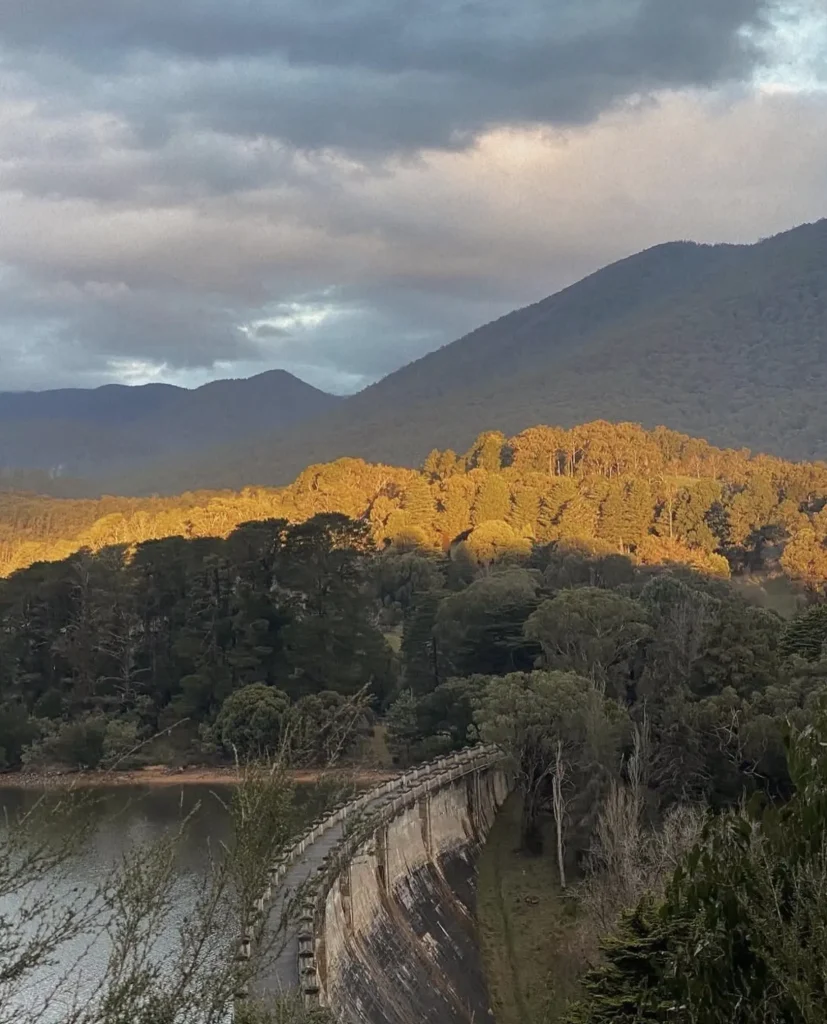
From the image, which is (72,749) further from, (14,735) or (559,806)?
(559,806)

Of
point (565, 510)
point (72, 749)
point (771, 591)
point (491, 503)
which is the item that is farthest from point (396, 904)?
point (491, 503)

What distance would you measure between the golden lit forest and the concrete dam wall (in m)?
44.1

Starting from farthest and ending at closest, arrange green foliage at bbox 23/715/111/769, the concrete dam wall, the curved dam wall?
green foliage at bbox 23/715/111/769, the curved dam wall, the concrete dam wall

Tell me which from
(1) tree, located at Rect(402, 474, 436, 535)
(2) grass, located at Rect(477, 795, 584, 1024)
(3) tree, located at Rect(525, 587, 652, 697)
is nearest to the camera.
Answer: (2) grass, located at Rect(477, 795, 584, 1024)

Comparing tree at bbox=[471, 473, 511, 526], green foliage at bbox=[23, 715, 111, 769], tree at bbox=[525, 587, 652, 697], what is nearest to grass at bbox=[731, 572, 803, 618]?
tree at bbox=[471, 473, 511, 526]

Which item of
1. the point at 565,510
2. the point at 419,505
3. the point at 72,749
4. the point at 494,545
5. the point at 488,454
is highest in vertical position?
the point at 488,454

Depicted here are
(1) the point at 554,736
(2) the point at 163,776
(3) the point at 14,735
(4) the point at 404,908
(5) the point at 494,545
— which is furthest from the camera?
(5) the point at 494,545

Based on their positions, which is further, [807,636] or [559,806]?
[807,636]

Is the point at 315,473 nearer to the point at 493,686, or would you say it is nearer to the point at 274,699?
the point at 274,699

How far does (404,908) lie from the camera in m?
30.9

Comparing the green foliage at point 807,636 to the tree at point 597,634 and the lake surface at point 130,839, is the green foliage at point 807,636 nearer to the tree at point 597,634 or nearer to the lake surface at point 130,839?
the tree at point 597,634

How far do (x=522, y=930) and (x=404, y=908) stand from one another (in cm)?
461

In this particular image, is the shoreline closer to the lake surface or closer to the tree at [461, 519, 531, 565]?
the lake surface

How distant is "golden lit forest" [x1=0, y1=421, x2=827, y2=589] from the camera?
277ft
